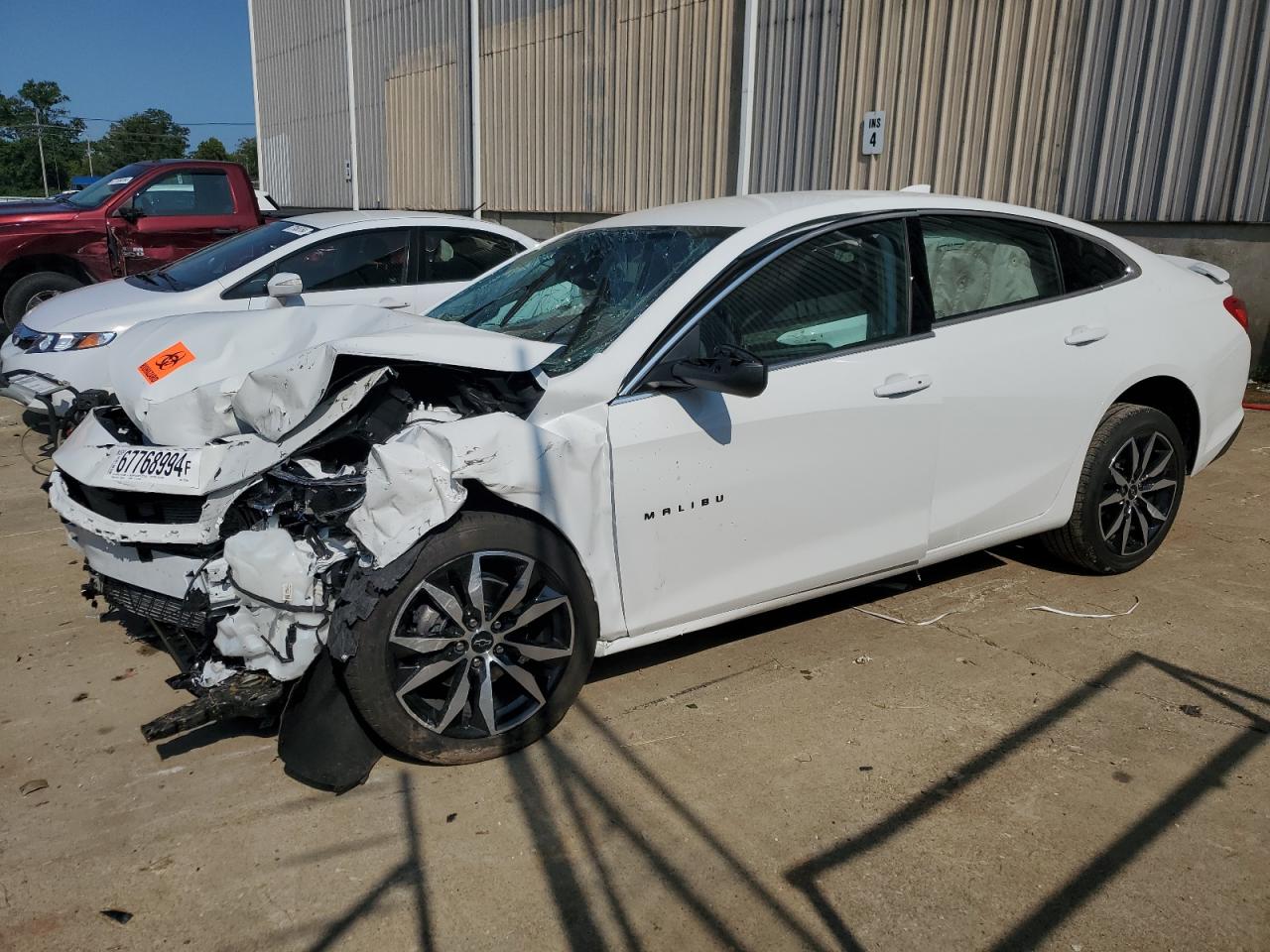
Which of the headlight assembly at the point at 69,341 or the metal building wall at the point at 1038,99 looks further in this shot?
the metal building wall at the point at 1038,99

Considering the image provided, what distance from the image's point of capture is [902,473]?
3.53 meters

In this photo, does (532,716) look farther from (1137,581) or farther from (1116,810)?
(1137,581)

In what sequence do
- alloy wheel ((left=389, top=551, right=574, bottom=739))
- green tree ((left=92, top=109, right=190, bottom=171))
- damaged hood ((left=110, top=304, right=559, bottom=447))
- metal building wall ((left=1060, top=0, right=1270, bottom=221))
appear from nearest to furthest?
alloy wheel ((left=389, top=551, right=574, bottom=739))
damaged hood ((left=110, top=304, right=559, bottom=447))
metal building wall ((left=1060, top=0, right=1270, bottom=221))
green tree ((left=92, top=109, right=190, bottom=171))

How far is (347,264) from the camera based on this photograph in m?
6.71

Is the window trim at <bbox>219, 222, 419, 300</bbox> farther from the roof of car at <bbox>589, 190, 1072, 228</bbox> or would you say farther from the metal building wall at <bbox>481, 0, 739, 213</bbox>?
the metal building wall at <bbox>481, 0, 739, 213</bbox>

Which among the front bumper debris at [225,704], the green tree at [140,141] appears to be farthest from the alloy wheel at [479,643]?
the green tree at [140,141]

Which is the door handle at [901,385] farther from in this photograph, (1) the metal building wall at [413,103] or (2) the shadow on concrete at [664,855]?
(1) the metal building wall at [413,103]

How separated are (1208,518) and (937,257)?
2553mm

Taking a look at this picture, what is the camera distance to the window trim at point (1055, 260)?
12.1ft

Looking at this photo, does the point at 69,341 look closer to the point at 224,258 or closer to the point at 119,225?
the point at 224,258

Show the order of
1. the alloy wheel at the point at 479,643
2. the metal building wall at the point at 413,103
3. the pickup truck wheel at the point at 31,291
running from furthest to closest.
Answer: the metal building wall at the point at 413,103 → the pickup truck wheel at the point at 31,291 → the alloy wheel at the point at 479,643

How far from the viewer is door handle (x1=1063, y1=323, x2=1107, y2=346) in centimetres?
391

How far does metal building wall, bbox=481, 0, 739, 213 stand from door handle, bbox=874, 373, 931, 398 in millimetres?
8220

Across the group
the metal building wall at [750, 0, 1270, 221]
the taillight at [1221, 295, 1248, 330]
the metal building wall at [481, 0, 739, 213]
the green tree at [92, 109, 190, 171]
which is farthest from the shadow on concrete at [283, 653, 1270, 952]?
the green tree at [92, 109, 190, 171]
